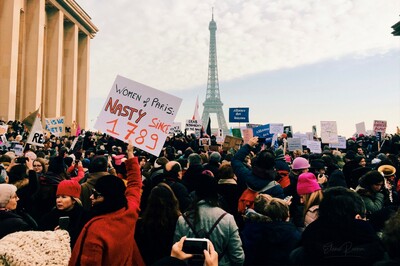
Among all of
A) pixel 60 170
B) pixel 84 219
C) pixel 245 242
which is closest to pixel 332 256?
pixel 245 242

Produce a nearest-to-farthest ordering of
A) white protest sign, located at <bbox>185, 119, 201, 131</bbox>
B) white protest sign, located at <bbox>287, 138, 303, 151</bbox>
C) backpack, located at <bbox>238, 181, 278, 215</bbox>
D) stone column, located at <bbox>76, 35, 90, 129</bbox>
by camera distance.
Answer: backpack, located at <bbox>238, 181, 278, 215</bbox>
white protest sign, located at <bbox>287, 138, 303, 151</bbox>
white protest sign, located at <bbox>185, 119, 201, 131</bbox>
stone column, located at <bbox>76, 35, 90, 129</bbox>

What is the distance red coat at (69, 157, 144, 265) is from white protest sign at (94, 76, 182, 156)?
2237 millimetres

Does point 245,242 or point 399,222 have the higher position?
point 399,222

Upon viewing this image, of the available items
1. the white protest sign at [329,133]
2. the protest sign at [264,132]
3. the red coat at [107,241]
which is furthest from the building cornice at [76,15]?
the red coat at [107,241]

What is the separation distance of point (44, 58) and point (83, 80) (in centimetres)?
931

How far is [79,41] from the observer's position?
4919 centimetres

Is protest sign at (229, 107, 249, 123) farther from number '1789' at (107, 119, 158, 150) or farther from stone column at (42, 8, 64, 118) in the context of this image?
stone column at (42, 8, 64, 118)

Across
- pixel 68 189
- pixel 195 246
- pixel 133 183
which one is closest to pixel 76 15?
pixel 68 189

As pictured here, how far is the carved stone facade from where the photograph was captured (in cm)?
2923

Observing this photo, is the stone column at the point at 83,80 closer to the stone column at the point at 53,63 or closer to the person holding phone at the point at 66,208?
the stone column at the point at 53,63

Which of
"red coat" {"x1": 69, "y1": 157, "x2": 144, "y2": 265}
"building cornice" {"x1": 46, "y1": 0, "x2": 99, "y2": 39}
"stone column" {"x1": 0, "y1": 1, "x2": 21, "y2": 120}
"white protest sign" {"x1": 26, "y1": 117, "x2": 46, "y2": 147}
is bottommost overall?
"red coat" {"x1": 69, "y1": 157, "x2": 144, "y2": 265}

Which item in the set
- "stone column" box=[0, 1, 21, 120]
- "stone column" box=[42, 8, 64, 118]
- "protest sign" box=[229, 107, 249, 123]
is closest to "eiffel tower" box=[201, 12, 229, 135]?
"stone column" box=[42, 8, 64, 118]

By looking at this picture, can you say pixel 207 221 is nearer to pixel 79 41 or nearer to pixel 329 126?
pixel 329 126

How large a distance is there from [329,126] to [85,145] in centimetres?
918
